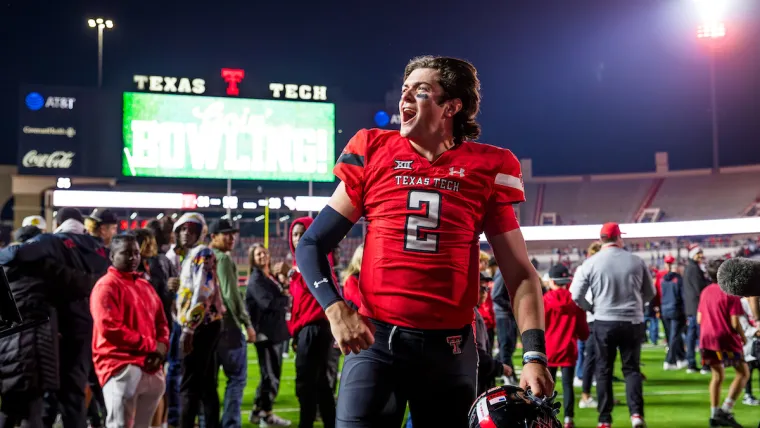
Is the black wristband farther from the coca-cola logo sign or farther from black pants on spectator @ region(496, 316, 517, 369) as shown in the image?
the coca-cola logo sign

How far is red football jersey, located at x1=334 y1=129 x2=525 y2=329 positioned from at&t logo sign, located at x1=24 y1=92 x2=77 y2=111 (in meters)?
30.2

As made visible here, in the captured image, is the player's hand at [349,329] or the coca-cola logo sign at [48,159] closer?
the player's hand at [349,329]

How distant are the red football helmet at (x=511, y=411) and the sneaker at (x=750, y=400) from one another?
882 cm

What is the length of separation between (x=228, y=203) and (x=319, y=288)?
2638cm

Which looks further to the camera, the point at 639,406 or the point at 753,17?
the point at 753,17

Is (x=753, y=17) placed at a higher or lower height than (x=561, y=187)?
higher

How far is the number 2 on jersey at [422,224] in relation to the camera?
2.86 m

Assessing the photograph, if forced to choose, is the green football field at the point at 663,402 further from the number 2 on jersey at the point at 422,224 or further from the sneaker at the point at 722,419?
the number 2 on jersey at the point at 422,224

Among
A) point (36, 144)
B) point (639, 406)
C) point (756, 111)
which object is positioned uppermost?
point (756, 111)

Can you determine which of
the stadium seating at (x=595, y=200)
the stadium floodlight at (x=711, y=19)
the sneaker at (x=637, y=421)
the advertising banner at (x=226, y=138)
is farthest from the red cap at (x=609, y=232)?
the stadium floodlight at (x=711, y=19)

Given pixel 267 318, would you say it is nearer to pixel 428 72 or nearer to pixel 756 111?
pixel 428 72

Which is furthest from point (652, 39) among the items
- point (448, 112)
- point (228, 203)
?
point (448, 112)

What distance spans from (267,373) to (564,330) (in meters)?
3.45

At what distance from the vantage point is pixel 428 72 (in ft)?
9.87
